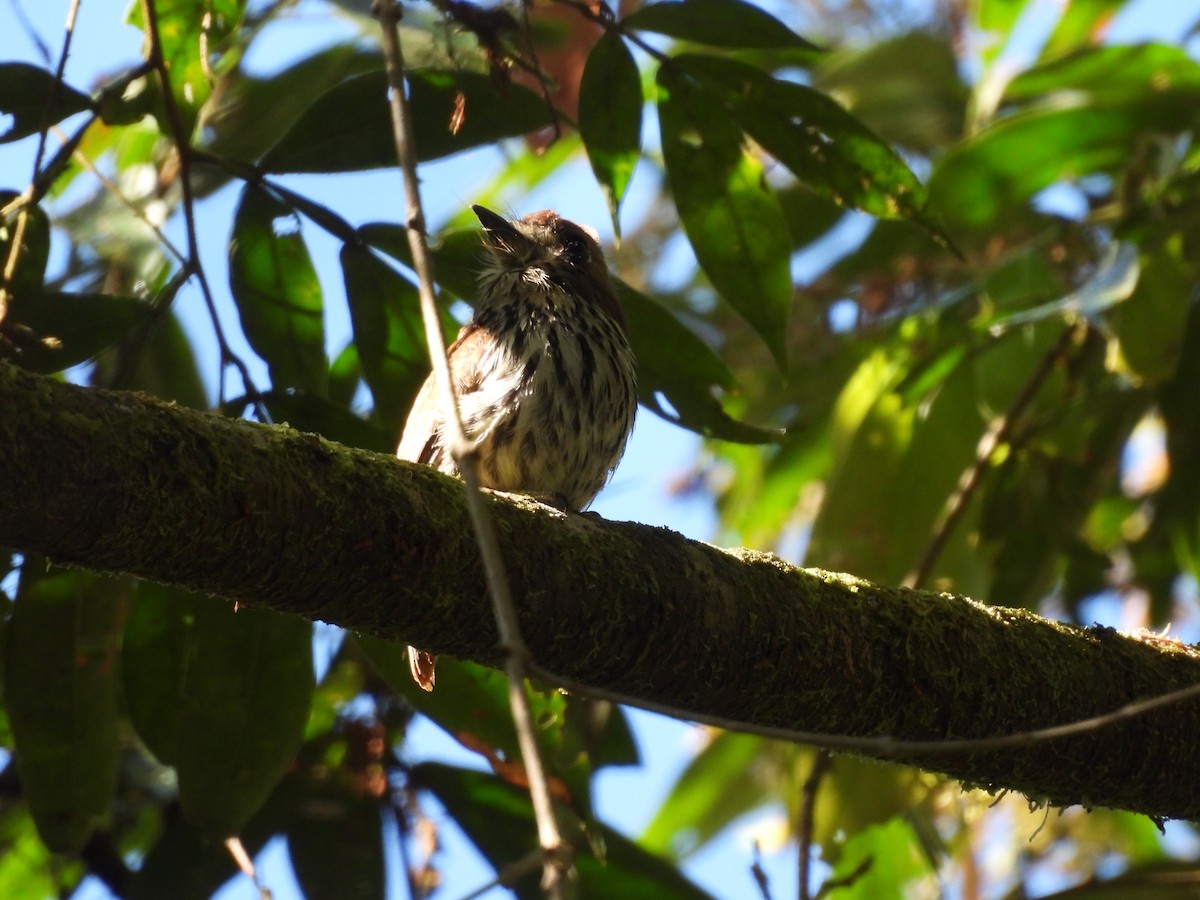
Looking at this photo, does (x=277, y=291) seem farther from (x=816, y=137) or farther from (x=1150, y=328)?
(x=1150, y=328)

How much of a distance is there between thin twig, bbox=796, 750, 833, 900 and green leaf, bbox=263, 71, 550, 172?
1484 millimetres

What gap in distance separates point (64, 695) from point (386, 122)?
1285mm

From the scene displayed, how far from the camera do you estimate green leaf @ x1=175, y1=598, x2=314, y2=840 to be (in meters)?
2.68

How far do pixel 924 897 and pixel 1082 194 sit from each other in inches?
97.0

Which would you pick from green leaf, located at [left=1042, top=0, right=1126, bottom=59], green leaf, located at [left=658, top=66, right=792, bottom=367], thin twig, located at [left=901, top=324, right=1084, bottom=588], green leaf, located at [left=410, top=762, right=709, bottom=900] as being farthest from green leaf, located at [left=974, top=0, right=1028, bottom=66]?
green leaf, located at [left=410, top=762, right=709, bottom=900]

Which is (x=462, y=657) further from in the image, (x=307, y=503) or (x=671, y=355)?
(x=671, y=355)

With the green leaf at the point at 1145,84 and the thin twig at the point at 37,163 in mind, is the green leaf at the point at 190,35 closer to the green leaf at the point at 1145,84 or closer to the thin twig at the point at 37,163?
the thin twig at the point at 37,163

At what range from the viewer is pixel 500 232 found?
3.68m

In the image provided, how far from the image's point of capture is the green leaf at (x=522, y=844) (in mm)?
3281

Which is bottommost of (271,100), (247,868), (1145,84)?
(247,868)

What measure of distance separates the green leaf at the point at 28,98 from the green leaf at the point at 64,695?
2.66 feet

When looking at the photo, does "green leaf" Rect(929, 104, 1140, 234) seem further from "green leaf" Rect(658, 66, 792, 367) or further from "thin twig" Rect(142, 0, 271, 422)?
"thin twig" Rect(142, 0, 271, 422)

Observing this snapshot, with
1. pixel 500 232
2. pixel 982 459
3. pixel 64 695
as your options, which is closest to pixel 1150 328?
pixel 982 459

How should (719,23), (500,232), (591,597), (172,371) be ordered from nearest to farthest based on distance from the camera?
1. (591,597)
2. (719,23)
3. (172,371)
4. (500,232)
